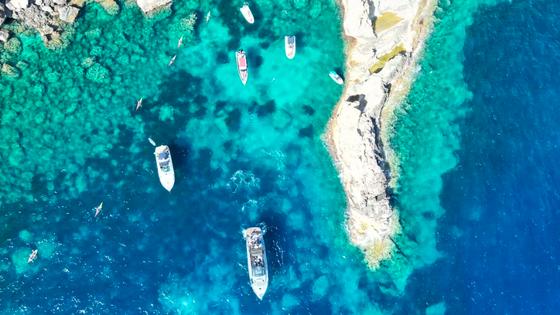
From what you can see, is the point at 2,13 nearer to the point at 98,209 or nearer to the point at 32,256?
the point at 98,209

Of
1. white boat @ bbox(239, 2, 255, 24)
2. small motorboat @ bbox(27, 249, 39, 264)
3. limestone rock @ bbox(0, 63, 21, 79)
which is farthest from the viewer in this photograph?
white boat @ bbox(239, 2, 255, 24)

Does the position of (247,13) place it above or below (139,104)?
above

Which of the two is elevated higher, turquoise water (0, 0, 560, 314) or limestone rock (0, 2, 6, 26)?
limestone rock (0, 2, 6, 26)

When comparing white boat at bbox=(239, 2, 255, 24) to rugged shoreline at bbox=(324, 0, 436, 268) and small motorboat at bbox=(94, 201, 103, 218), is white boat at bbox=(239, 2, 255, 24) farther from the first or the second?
small motorboat at bbox=(94, 201, 103, 218)

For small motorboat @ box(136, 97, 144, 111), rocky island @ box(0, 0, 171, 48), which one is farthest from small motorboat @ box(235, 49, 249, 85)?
small motorboat @ box(136, 97, 144, 111)

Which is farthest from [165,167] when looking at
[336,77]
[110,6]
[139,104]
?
[336,77]

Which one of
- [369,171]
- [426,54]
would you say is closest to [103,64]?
[369,171]

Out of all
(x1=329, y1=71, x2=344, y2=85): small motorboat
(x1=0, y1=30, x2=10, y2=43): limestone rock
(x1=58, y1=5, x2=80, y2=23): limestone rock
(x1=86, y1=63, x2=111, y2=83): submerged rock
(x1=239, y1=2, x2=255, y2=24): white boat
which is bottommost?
(x1=329, y1=71, x2=344, y2=85): small motorboat
